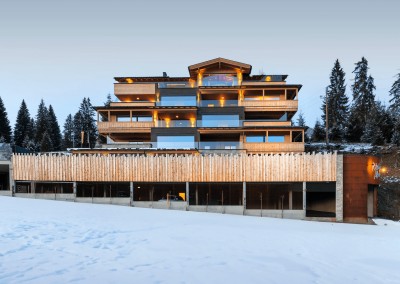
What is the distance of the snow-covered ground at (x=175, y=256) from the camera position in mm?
5980

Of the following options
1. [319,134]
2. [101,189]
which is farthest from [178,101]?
[319,134]

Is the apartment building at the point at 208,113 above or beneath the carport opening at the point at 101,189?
above

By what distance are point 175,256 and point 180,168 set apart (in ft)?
48.4

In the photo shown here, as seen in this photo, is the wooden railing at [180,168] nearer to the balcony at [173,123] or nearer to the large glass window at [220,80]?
the balcony at [173,123]

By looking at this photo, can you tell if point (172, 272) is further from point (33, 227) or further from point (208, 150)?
point (208, 150)

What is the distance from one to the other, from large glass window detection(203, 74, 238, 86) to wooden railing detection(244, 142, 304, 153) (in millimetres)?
9841

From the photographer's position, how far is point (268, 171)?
855 inches

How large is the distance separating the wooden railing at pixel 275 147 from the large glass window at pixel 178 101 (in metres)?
9.67

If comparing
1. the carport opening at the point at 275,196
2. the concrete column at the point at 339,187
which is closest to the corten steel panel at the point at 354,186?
the concrete column at the point at 339,187

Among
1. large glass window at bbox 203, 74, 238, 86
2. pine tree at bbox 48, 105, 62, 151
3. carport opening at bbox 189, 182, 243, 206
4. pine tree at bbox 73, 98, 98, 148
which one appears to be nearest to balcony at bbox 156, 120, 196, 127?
large glass window at bbox 203, 74, 238, 86

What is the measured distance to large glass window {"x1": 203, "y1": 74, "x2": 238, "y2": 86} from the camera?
38.4m

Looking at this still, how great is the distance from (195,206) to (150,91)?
22.9m

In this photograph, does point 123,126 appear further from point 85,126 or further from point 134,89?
point 85,126

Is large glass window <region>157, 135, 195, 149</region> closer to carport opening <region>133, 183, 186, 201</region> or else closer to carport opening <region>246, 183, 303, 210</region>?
carport opening <region>133, 183, 186, 201</region>
